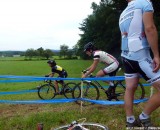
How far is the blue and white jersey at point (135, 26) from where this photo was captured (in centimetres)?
514

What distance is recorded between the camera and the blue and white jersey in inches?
202

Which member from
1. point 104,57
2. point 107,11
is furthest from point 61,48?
point 104,57

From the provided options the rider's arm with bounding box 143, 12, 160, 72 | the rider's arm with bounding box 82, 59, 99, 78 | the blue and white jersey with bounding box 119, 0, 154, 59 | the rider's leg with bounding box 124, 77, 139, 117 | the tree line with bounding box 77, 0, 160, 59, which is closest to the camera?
the rider's arm with bounding box 143, 12, 160, 72

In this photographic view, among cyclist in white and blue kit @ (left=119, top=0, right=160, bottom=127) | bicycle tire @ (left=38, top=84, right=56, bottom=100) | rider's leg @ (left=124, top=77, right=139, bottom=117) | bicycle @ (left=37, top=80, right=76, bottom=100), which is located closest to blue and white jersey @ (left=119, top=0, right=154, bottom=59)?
cyclist in white and blue kit @ (left=119, top=0, right=160, bottom=127)

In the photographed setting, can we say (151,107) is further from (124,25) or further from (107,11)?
(107,11)

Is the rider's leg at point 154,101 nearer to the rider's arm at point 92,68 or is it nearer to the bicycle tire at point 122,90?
the rider's arm at point 92,68

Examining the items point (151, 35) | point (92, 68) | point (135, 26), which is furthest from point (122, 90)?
point (151, 35)

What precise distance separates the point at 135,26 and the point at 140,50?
1.23 ft

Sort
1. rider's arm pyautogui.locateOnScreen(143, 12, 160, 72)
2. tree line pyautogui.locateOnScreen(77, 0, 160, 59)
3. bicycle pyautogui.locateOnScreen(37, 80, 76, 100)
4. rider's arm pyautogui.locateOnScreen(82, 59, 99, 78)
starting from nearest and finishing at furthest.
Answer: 1. rider's arm pyautogui.locateOnScreen(143, 12, 160, 72)
2. rider's arm pyautogui.locateOnScreen(82, 59, 99, 78)
3. bicycle pyautogui.locateOnScreen(37, 80, 76, 100)
4. tree line pyautogui.locateOnScreen(77, 0, 160, 59)

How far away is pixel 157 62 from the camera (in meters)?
4.99

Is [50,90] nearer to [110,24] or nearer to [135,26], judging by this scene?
[135,26]

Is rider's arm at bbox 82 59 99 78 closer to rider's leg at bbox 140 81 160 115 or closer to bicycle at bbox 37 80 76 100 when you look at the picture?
bicycle at bbox 37 80 76 100

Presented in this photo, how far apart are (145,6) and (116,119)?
8.19 ft

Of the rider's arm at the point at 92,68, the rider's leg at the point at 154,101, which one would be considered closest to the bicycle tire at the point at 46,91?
the rider's arm at the point at 92,68
